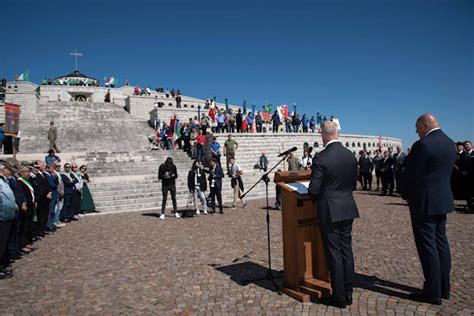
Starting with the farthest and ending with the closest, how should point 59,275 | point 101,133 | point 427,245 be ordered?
point 101,133
point 59,275
point 427,245

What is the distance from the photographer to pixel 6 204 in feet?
17.0

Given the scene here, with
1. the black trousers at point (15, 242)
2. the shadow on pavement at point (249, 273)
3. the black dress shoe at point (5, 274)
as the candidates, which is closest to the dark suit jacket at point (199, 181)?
the black trousers at point (15, 242)

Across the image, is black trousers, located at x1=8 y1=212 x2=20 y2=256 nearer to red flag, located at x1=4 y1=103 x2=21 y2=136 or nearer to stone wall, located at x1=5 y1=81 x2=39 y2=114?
red flag, located at x1=4 y1=103 x2=21 y2=136

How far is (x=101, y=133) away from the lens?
23.6m

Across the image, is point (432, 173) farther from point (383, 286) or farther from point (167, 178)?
point (167, 178)

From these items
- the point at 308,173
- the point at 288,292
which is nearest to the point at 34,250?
the point at 288,292

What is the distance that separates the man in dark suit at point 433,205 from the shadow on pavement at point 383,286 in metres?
0.19

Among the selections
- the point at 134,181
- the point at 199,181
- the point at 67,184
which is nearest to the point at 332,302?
the point at 199,181

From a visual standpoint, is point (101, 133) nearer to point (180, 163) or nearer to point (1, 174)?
point (180, 163)

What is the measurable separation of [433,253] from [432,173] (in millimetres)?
895

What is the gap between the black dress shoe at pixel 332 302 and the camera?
352cm

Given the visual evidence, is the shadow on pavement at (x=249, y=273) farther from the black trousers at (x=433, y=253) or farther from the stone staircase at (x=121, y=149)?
the stone staircase at (x=121, y=149)

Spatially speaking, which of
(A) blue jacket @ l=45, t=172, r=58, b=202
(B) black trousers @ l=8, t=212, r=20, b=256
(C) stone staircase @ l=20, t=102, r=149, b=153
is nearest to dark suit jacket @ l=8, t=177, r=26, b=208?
(B) black trousers @ l=8, t=212, r=20, b=256

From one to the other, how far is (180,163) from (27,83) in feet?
148
